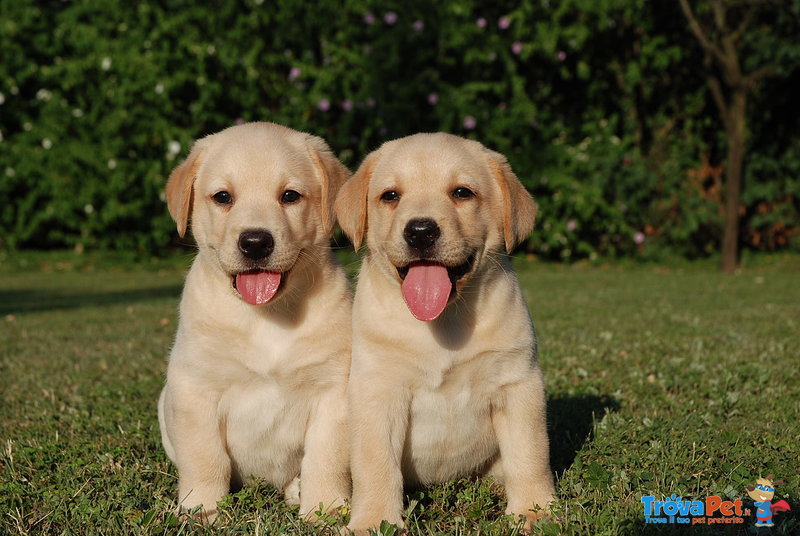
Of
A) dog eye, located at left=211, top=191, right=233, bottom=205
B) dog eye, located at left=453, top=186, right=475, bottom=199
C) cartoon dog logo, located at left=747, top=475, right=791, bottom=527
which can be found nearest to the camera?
cartoon dog logo, located at left=747, top=475, right=791, bottom=527

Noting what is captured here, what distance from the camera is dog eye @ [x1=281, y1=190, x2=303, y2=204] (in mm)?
3545

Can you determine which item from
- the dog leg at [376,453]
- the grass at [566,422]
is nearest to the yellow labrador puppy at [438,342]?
the dog leg at [376,453]

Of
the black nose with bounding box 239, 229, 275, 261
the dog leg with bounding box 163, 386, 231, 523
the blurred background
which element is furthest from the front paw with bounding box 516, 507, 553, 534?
the blurred background

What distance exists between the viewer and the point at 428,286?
3189mm

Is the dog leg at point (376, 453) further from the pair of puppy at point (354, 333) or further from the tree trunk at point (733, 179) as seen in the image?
the tree trunk at point (733, 179)

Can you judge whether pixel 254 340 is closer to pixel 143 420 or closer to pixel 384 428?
pixel 384 428

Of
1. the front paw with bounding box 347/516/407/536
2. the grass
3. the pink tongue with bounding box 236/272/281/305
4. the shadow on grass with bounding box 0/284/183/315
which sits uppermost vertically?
the pink tongue with bounding box 236/272/281/305

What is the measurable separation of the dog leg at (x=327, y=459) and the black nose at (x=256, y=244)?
0.66 metres

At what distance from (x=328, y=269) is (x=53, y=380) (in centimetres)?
315

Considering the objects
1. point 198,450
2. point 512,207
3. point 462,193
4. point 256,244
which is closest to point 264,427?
point 198,450

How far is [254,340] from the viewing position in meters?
3.38

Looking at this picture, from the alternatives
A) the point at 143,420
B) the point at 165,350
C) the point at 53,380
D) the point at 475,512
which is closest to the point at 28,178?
the point at 165,350

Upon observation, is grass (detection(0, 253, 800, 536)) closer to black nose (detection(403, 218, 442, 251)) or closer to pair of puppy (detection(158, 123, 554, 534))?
pair of puppy (detection(158, 123, 554, 534))

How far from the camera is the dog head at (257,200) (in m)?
3.35
